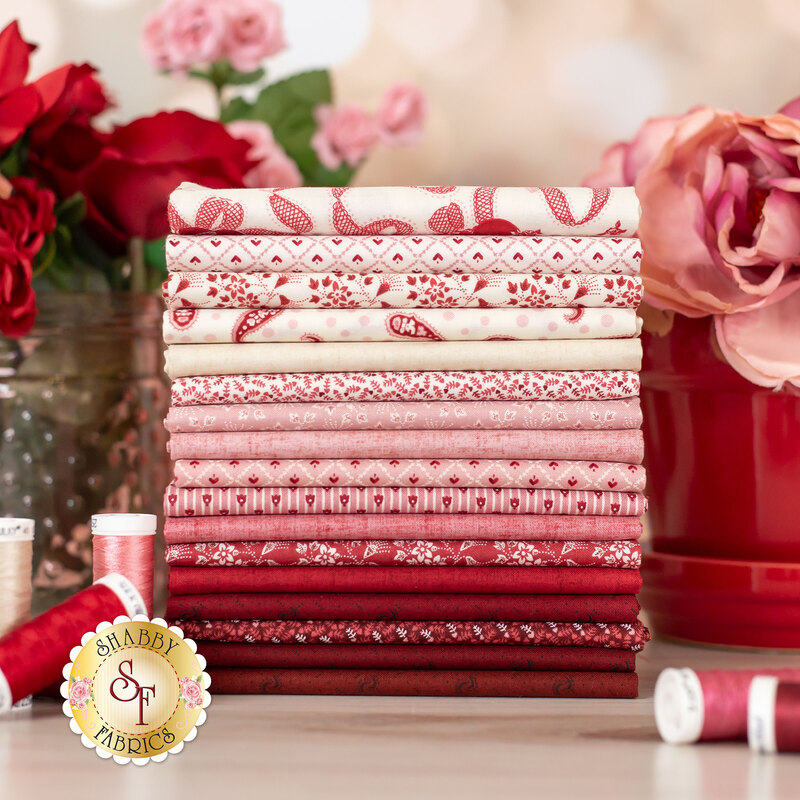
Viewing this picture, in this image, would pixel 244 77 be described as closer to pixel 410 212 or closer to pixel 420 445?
pixel 410 212

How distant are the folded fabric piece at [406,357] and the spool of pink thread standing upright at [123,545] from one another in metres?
0.11

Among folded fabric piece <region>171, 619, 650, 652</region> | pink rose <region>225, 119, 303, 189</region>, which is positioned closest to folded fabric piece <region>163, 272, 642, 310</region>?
folded fabric piece <region>171, 619, 650, 652</region>

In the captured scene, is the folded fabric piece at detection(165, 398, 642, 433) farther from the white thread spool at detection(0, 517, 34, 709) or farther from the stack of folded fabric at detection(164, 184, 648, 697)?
the white thread spool at detection(0, 517, 34, 709)

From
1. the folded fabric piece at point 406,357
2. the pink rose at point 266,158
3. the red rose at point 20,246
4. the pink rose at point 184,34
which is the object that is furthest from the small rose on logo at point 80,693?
the pink rose at point 184,34

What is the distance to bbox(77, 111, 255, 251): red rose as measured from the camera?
853 millimetres

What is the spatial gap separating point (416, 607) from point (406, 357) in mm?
180

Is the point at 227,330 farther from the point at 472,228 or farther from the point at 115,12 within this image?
the point at 115,12

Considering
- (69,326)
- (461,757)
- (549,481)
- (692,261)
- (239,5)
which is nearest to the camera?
(461,757)

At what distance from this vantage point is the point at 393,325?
66 centimetres

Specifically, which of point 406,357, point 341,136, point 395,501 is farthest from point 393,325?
point 341,136

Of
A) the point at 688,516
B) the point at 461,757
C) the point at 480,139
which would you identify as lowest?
the point at 461,757

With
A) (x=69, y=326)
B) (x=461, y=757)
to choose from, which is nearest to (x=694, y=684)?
(x=461, y=757)

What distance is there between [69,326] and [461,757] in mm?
588

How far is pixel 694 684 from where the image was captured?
0.53 meters
